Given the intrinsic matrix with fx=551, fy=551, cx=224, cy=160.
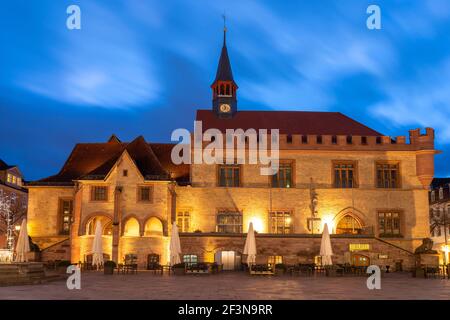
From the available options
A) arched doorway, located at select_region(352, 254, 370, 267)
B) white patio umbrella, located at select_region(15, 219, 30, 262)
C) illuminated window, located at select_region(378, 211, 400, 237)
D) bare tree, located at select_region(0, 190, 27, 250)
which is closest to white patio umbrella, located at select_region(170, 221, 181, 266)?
white patio umbrella, located at select_region(15, 219, 30, 262)

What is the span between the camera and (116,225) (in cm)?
4244

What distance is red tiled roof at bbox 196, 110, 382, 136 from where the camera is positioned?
51.5 meters

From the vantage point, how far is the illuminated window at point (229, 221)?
4716 centimetres

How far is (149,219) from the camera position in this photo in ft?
144

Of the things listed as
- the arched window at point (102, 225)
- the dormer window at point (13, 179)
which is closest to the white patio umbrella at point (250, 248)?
the arched window at point (102, 225)

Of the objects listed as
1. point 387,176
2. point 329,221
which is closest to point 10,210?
point 329,221

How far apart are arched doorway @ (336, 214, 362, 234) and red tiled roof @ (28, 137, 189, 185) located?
14.0 metres

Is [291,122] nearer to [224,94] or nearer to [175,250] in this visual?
[224,94]

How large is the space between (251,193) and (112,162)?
12116 millimetres

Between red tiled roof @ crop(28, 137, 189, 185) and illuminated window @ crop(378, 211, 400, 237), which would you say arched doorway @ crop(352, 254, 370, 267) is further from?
red tiled roof @ crop(28, 137, 189, 185)

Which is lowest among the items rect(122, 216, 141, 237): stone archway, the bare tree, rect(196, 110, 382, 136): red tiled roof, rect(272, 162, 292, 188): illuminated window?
rect(122, 216, 141, 237): stone archway

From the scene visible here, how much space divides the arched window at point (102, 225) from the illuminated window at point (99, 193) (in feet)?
5.80
